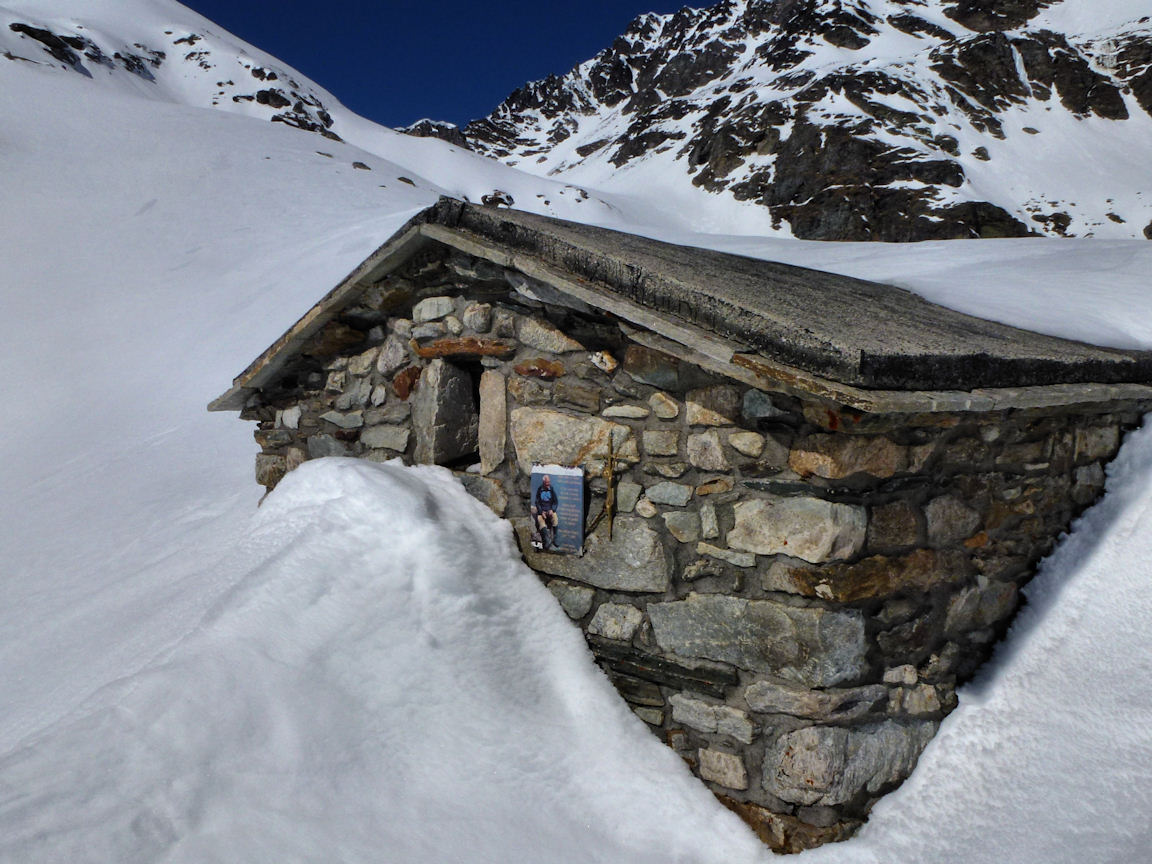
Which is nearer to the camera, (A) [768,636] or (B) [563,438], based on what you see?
(A) [768,636]

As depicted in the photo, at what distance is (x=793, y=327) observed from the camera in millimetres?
2209

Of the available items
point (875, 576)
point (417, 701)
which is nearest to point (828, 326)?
point (875, 576)

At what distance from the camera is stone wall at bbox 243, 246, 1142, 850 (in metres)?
2.35

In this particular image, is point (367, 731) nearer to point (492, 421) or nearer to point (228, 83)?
point (492, 421)

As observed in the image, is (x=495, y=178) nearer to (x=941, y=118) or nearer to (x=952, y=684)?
(x=941, y=118)

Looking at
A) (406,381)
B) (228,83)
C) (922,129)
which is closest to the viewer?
(406,381)

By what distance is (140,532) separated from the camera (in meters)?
4.93

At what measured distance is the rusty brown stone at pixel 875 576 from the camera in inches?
90.7

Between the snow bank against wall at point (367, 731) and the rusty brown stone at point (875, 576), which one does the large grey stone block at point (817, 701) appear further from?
the snow bank against wall at point (367, 731)

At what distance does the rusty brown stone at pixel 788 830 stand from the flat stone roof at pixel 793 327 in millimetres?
1528

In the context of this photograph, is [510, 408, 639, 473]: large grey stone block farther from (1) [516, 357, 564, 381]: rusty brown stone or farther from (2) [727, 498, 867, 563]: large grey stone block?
(2) [727, 498, 867, 563]: large grey stone block

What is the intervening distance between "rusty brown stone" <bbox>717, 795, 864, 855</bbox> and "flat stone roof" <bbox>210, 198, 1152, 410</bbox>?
5.01 feet

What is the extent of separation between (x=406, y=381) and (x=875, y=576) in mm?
2377

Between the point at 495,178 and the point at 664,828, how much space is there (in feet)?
120
